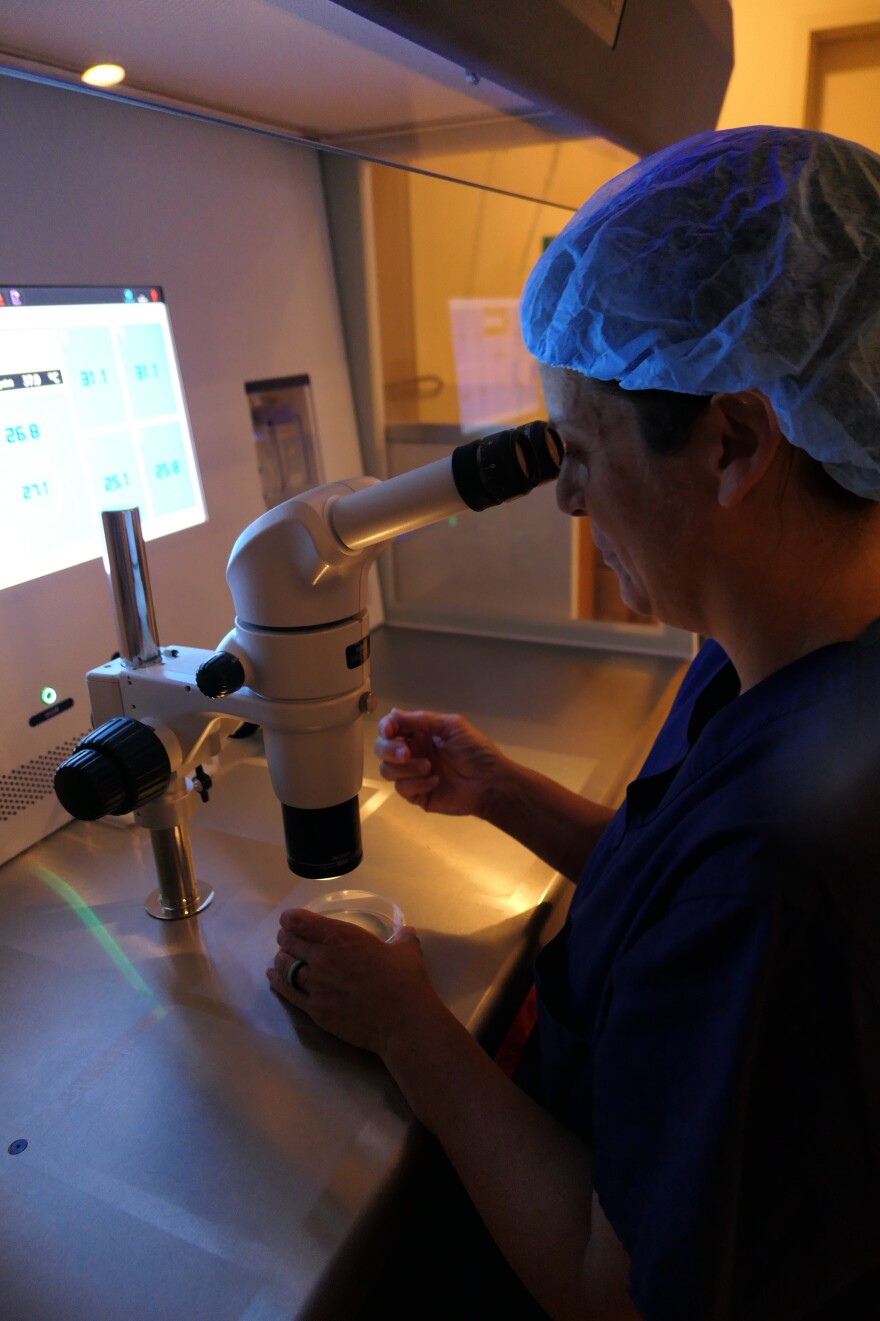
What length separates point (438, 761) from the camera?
1.11m

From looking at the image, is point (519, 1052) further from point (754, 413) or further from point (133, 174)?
point (133, 174)

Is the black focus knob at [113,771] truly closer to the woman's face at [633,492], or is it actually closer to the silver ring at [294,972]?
the silver ring at [294,972]

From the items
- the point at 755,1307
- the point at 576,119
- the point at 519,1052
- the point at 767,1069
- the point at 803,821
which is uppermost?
the point at 576,119

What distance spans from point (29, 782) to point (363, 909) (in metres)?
0.46

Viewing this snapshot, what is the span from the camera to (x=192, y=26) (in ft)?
1.88

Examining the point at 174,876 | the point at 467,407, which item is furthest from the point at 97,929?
the point at 467,407

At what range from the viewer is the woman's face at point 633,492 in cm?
62

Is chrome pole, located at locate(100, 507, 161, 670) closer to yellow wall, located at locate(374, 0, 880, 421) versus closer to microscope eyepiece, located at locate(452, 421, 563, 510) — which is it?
microscope eyepiece, located at locate(452, 421, 563, 510)

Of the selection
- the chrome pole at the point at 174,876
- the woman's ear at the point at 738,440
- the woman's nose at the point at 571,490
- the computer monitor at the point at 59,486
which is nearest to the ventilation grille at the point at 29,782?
the computer monitor at the point at 59,486

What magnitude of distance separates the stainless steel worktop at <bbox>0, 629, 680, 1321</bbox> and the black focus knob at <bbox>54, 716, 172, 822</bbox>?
0.68 feet

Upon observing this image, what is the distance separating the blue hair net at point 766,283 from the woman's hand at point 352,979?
53 cm

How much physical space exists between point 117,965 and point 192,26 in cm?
81

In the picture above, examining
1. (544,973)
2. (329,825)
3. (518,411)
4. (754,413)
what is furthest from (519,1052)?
(518,411)

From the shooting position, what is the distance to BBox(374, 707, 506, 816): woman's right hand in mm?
1078
